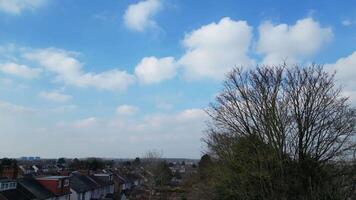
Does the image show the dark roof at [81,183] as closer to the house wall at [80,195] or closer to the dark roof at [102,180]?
the house wall at [80,195]

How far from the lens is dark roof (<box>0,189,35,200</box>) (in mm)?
37681

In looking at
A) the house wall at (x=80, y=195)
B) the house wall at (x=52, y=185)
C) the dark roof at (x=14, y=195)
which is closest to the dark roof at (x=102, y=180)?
the house wall at (x=80, y=195)

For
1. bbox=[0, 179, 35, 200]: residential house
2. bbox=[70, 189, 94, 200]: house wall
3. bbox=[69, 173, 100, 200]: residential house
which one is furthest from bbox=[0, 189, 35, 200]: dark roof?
bbox=[69, 173, 100, 200]: residential house

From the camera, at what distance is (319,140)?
21578 mm

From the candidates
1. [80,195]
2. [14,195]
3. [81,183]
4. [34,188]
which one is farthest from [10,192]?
[81,183]

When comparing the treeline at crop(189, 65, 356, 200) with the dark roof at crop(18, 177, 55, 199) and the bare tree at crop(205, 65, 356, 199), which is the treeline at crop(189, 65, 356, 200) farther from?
the dark roof at crop(18, 177, 55, 199)

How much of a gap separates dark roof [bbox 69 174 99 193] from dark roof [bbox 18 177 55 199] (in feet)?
36.2

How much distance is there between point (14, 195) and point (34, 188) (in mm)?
5553

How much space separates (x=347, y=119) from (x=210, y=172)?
8760mm

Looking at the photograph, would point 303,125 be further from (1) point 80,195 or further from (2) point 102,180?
(2) point 102,180

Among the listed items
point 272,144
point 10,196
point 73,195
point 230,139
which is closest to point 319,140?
point 272,144

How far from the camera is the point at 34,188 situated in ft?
148

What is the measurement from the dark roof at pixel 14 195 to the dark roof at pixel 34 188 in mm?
751

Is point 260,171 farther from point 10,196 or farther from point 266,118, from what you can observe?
point 10,196
